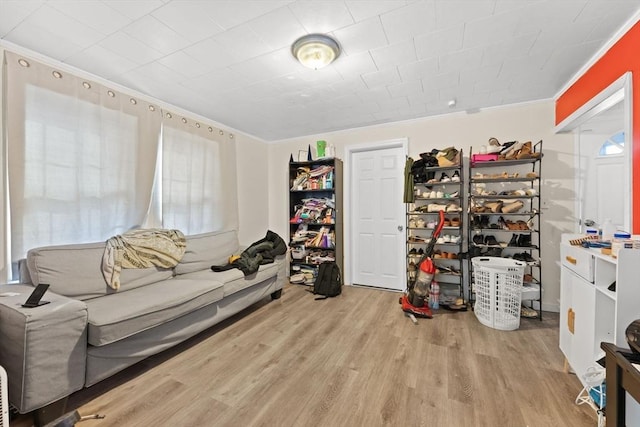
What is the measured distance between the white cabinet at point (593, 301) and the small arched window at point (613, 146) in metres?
0.90

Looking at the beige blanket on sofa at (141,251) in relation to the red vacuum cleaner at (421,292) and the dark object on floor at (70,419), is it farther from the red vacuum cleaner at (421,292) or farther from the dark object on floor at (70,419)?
the red vacuum cleaner at (421,292)

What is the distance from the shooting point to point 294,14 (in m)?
1.52

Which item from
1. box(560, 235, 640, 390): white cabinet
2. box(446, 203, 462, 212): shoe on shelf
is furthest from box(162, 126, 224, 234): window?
box(560, 235, 640, 390): white cabinet

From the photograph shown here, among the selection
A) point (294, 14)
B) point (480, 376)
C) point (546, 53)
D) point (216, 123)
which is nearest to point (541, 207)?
point (546, 53)

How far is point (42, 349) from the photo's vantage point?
4.23 feet

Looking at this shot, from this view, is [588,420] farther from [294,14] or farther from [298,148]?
[298,148]

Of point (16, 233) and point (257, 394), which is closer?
point (257, 394)

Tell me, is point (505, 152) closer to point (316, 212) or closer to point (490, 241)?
point (490, 241)

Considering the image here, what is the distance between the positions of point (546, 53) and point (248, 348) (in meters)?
3.31

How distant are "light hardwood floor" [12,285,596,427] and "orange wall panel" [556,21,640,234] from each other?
1209 millimetres

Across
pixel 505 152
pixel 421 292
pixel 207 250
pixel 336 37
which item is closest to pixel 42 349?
pixel 207 250

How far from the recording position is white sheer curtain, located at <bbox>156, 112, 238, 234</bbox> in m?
2.80

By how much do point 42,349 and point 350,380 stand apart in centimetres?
173

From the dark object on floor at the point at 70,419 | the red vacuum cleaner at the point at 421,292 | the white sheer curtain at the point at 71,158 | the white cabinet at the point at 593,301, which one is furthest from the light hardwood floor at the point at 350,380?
the white sheer curtain at the point at 71,158
